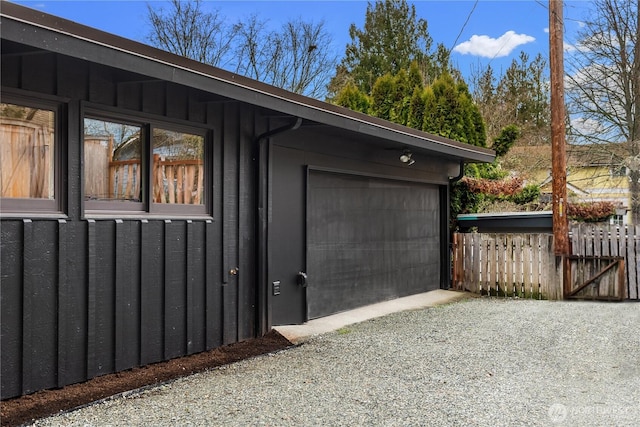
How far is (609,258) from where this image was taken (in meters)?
9.06

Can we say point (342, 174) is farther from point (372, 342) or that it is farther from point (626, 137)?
point (626, 137)

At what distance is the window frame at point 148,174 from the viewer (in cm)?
435

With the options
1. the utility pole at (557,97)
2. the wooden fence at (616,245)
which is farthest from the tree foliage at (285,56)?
the wooden fence at (616,245)

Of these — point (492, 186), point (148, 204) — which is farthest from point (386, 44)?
point (148, 204)

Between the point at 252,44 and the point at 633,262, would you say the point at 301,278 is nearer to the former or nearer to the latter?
the point at 633,262

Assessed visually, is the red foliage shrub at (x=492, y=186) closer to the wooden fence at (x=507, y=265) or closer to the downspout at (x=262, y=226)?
the wooden fence at (x=507, y=265)

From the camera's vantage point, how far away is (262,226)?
605 cm

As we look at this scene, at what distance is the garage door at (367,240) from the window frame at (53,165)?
3.52 metres

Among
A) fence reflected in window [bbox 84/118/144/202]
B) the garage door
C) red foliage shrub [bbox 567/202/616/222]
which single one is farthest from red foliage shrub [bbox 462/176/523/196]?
fence reflected in window [bbox 84/118/144/202]

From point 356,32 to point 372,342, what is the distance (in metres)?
24.0

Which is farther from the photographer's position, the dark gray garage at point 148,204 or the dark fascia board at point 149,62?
the dark gray garage at point 148,204

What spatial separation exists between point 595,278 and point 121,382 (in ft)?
25.7

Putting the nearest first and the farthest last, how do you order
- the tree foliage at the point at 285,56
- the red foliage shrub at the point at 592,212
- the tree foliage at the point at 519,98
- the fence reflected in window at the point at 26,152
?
1. the fence reflected in window at the point at 26,152
2. the red foliage shrub at the point at 592,212
3. the tree foliage at the point at 285,56
4. the tree foliage at the point at 519,98

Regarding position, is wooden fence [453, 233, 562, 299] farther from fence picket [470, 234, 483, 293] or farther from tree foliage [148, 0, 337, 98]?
tree foliage [148, 0, 337, 98]
